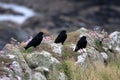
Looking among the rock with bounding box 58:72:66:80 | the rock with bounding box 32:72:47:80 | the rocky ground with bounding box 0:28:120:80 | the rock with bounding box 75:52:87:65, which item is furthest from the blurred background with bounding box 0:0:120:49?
the rock with bounding box 32:72:47:80

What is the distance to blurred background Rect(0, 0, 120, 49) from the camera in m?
61.9

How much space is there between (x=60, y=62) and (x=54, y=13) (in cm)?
5077

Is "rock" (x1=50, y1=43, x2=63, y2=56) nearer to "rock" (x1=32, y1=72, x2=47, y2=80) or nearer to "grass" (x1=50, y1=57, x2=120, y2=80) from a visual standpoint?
"grass" (x1=50, y1=57, x2=120, y2=80)

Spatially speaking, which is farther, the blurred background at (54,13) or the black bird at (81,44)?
the blurred background at (54,13)

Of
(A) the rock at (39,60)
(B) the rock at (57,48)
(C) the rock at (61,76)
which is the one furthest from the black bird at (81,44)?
(C) the rock at (61,76)

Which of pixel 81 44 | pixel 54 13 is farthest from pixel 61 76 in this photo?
pixel 54 13

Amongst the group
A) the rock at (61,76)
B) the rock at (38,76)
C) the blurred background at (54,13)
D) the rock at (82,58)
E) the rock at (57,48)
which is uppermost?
the blurred background at (54,13)

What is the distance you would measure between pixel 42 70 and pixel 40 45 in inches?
89.1

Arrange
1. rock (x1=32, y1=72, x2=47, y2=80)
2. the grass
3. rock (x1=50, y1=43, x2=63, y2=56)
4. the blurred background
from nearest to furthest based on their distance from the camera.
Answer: rock (x1=32, y1=72, x2=47, y2=80)
the grass
rock (x1=50, y1=43, x2=63, y2=56)
the blurred background

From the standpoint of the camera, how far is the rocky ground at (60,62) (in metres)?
15.4

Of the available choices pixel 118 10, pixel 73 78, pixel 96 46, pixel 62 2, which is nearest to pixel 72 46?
pixel 96 46

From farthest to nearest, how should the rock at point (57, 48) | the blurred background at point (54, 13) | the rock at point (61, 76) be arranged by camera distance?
the blurred background at point (54, 13), the rock at point (57, 48), the rock at point (61, 76)

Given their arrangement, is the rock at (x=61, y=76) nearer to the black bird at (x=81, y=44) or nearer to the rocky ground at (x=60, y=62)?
the rocky ground at (x=60, y=62)

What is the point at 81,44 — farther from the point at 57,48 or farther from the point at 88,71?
the point at 88,71
